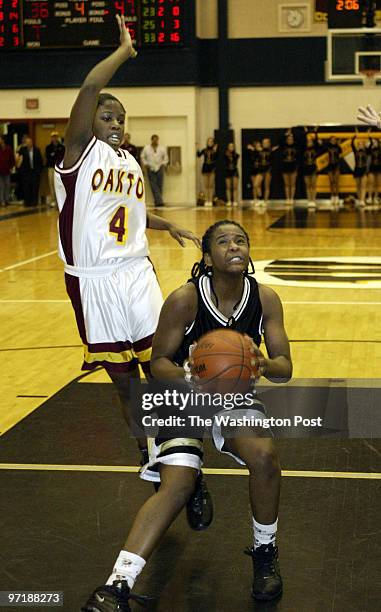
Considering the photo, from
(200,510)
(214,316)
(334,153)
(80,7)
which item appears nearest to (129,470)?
(200,510)

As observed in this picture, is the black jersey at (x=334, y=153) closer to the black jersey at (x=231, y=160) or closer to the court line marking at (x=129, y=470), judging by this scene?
the black jersey at (x=231, y=160)

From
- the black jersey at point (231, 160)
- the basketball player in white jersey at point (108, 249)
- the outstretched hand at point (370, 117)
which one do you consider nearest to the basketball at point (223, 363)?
the basketball player in white jersey at point (108, 249)

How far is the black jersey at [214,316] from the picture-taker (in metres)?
3.83

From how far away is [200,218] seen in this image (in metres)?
20.4

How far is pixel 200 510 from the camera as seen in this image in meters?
4.13

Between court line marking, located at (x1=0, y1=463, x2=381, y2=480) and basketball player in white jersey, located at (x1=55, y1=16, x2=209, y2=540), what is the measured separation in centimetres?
24

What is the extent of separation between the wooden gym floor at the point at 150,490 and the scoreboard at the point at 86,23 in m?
14.8

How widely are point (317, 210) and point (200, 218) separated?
13.8ft

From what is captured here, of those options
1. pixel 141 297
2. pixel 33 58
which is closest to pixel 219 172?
pixel 33 58

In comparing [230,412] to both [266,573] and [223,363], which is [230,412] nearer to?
[223,363]

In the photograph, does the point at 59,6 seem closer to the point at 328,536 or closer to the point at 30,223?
the point at 30,223

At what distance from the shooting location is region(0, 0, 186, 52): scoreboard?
2275cm

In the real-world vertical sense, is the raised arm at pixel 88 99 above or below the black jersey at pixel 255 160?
above

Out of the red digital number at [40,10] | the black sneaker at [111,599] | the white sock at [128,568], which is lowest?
the black sneaker at [111,599]
